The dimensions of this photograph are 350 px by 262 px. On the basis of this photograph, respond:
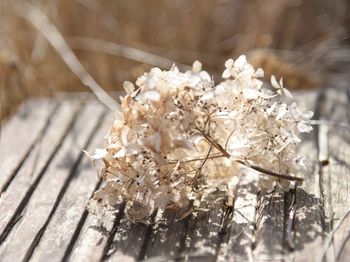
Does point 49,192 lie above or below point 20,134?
below

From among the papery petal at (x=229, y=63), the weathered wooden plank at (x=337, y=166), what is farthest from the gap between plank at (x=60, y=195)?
the weathered wooden plank at (x=337, y=166)

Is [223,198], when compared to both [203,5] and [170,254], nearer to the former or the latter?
[170,254]

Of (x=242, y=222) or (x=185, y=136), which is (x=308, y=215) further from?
(x=185, y=136)

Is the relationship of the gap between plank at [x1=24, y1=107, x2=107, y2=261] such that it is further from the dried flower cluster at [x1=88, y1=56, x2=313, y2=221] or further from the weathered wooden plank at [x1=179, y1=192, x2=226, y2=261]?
the weathered wooden plank at [x1=179, y1=192, x2=226, y2=261]

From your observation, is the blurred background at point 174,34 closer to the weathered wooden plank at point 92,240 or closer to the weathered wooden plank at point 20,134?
the weathered wooden plank at point 20,134

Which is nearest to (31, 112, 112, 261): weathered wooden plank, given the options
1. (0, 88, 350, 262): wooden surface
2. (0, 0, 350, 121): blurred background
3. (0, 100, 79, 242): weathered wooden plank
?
(0, 88, 350, 262): wooden surface

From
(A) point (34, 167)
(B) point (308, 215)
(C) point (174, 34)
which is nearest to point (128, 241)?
(B) point (308, 215)

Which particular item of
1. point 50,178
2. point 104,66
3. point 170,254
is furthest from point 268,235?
point 104,66
